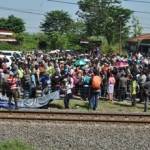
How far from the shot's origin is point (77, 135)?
1758cm

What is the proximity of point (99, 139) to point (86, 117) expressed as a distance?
4042mm

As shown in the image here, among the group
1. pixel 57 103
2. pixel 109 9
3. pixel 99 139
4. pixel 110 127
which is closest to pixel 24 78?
pixel 57 103

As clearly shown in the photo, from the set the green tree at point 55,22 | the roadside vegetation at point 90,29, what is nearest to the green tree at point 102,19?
the roadside vegetation at point 90,29

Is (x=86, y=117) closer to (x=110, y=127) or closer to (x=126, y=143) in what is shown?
(x=110, y=127)

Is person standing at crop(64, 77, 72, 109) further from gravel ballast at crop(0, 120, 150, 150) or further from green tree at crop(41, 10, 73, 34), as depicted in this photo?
green tree at crop(41, 10, 73, 34)

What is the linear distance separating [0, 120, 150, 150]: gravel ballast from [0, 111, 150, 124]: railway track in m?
0.32

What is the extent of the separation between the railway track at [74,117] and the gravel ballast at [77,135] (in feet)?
1.04

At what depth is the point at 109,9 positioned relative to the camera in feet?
355

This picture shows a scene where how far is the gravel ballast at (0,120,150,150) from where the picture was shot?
16.1m

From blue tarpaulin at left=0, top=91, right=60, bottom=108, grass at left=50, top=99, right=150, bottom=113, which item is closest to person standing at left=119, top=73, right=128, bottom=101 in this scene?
grass at left=50, top=99, right=150, bottom=113

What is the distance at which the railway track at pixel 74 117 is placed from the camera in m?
20.0

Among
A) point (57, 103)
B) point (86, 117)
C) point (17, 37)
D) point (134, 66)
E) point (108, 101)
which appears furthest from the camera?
point (17, 37)

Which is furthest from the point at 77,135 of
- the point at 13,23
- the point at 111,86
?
the point at 13,23

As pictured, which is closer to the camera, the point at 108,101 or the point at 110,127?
the point at 110,127
